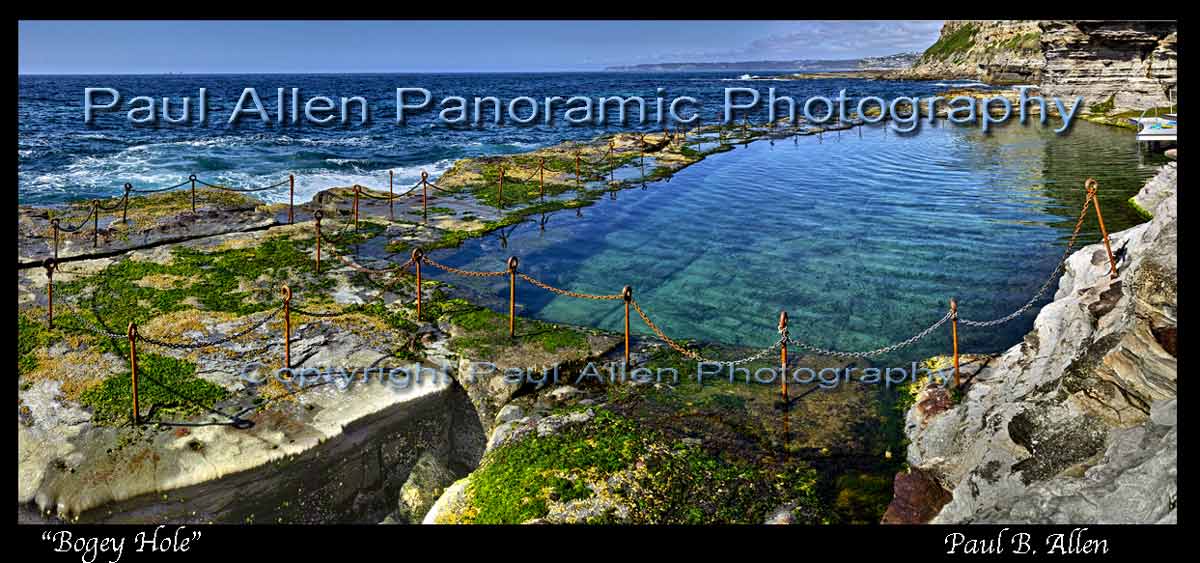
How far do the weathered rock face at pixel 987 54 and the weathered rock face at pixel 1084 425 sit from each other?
A: 6556cm

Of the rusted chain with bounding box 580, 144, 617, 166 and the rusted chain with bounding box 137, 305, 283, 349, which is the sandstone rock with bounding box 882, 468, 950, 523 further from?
the rusted chain with bounding box 580, 144, 617, 166

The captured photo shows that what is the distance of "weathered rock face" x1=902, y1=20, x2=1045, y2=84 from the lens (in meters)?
80.2

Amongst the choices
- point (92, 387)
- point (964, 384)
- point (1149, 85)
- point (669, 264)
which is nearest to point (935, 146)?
point (1149, 85)

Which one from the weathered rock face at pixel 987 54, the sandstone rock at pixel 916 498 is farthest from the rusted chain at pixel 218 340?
the weathered rock face at pixel 987 54

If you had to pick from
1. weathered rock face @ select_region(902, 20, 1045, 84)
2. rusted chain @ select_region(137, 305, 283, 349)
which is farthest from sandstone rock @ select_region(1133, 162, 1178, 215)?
weathered rock face @ select_region(902, 20, 1045, 84)

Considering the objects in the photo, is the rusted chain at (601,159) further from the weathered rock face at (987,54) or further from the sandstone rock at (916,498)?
the weathered rock face at (987,54)

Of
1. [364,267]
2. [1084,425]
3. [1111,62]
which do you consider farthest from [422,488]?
[1111,62]

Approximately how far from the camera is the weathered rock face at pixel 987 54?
8025 cm

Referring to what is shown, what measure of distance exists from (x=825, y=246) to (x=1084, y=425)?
36.0ft

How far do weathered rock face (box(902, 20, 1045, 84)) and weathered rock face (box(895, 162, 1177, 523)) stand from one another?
65.6 metres

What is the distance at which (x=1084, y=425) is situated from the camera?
20.9 ft

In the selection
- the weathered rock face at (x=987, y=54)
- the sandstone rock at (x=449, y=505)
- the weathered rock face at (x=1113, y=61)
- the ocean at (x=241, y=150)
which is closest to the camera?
the sandstone rock at (x=449, y=505)

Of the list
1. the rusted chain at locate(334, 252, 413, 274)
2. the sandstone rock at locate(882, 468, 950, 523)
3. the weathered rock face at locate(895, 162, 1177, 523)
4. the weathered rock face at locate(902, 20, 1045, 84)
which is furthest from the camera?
the weathered rock face at locate(902, 20, 1045, 84)

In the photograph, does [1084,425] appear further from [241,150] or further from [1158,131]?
[241,150]
